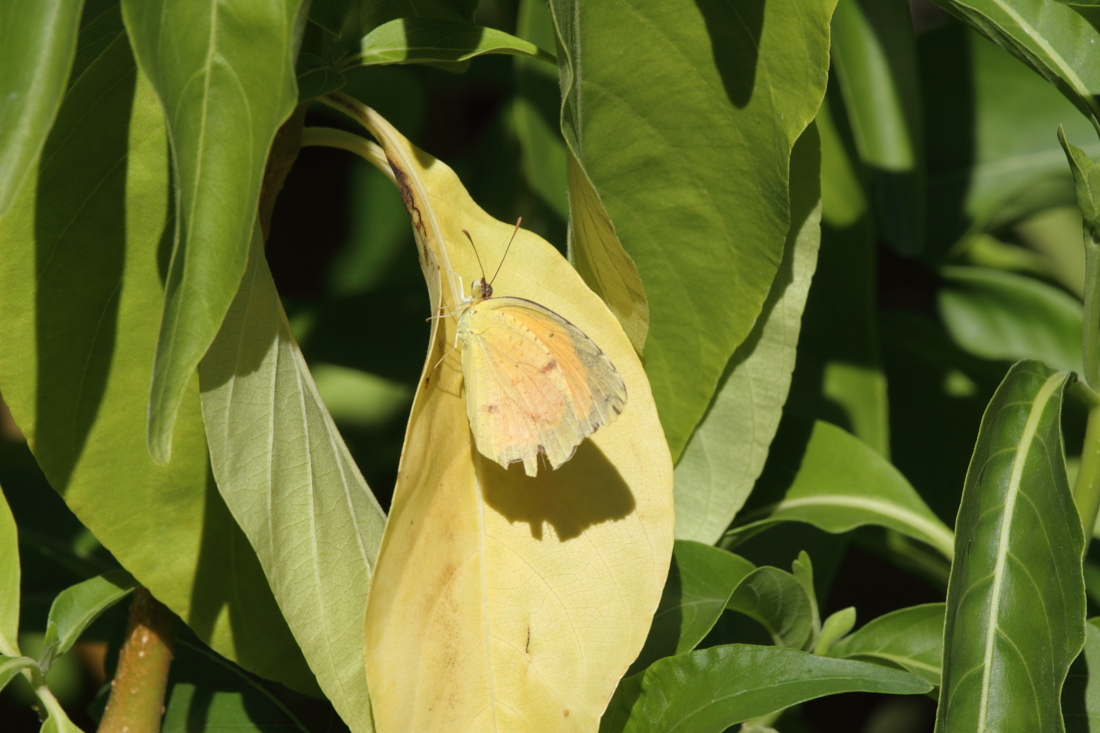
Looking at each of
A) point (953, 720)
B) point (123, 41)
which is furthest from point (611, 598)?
point (123, 41)

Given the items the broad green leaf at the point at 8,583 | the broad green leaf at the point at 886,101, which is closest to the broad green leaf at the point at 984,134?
the broad green leaf at the point at 886,101

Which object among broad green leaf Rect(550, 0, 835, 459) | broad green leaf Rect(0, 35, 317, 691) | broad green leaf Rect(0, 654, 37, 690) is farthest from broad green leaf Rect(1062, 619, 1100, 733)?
broad green leaf Rect(0, 654, 37, 690)

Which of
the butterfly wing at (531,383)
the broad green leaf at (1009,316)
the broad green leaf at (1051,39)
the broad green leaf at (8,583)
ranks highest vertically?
the broad green leaf at (1051,39)

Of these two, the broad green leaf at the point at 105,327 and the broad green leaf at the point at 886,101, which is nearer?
the broad green leaf at the point at 105,327

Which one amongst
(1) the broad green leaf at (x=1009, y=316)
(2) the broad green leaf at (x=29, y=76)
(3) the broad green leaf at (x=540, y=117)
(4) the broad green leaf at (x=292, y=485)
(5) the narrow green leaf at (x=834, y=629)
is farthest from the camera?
(1) the broad green leaf at (x=1009, y=316)

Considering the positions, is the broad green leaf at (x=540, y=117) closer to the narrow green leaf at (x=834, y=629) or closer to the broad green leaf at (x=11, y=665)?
the narrow green leaf at (x=834, y=629)

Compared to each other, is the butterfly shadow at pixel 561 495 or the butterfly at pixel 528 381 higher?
the butterfly at pixel 528 381

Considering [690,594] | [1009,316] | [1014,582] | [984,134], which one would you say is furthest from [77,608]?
[984,134]
